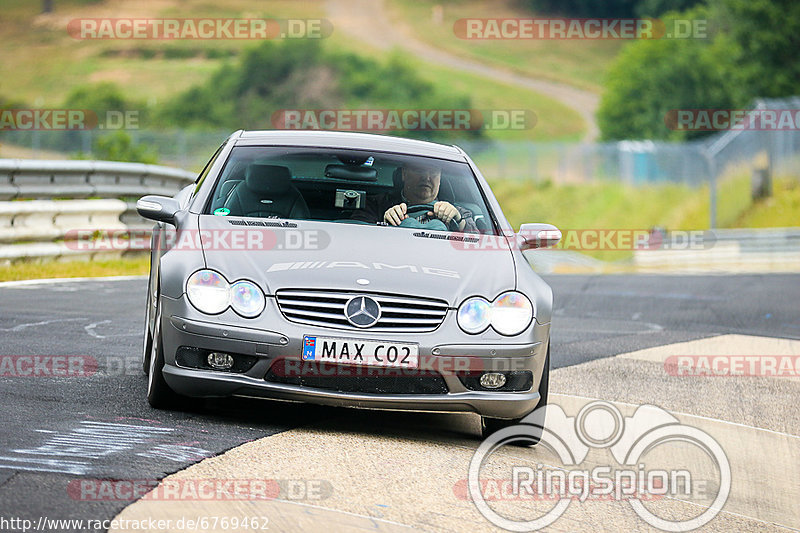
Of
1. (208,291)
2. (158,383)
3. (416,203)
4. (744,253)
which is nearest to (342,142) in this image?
(416,203)

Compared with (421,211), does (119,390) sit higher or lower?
lower

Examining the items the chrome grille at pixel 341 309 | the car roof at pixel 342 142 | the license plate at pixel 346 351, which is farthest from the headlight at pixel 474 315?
the car roof at pixel 342 142

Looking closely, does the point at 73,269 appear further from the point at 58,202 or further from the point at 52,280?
the point at 52,280

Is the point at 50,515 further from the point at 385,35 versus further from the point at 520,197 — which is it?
the point at 385,35

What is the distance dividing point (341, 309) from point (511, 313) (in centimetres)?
86

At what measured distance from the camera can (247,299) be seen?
652cm

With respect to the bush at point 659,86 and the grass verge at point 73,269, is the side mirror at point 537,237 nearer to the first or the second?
the grass verge at point 73,269

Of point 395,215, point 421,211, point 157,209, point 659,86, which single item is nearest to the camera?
point 157,209

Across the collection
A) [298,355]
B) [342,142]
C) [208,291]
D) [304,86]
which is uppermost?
[304,86]

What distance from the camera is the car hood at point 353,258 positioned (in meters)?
6.59

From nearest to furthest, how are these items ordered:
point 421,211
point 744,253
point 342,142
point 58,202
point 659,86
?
point 421,211 < point 342,142 < point 58,202 < point 744,253 < point 659,86

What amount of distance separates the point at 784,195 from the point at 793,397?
1142 inches

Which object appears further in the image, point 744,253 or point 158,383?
point 744,253

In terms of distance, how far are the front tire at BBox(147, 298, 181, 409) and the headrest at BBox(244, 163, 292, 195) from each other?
41.7 inches
